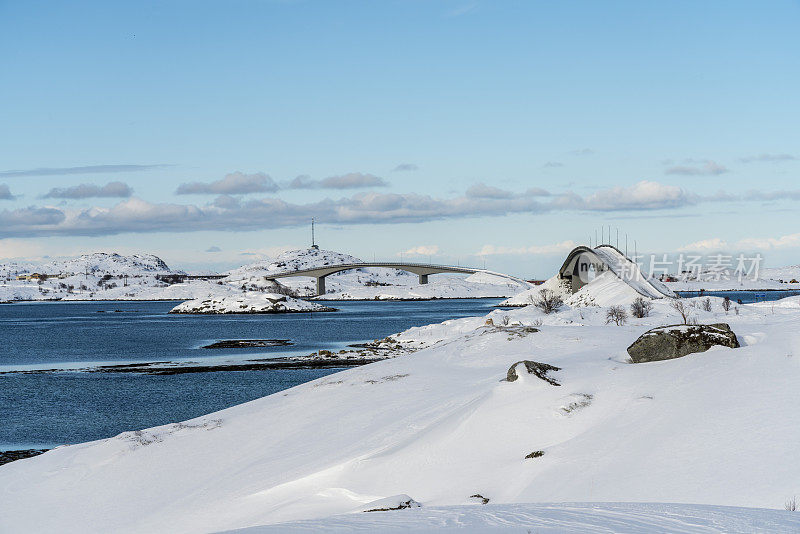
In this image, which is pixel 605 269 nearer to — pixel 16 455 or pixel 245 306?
pixel 245 306

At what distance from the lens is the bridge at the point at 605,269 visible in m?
88.8

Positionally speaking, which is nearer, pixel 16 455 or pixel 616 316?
pixel 16 455

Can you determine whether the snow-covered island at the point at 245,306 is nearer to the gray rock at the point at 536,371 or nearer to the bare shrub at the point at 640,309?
the bare shrub at the point at 640,309

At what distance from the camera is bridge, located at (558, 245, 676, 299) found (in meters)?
88.8

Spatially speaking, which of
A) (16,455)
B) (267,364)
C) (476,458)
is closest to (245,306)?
(267,364)

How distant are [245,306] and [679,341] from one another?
13571 cm

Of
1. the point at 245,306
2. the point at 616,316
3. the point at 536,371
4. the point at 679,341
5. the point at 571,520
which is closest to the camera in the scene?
the point at 571,520

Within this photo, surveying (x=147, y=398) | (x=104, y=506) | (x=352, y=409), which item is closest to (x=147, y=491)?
(x=104, y=506)

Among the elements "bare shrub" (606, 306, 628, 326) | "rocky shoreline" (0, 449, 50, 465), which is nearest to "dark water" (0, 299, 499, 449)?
"rocky shoreline" (0, 449, 50, 465)

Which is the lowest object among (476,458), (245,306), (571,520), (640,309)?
(245,306)

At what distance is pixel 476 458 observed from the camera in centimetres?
1407

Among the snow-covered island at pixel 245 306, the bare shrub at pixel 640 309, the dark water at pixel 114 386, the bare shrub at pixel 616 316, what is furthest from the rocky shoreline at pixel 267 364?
the snow-covered island at pixel 245 306

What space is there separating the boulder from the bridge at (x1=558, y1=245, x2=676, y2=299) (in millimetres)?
65890

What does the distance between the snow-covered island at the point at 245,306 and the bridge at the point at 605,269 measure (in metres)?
60.1
